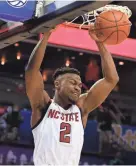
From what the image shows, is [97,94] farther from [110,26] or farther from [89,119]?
[89,119]

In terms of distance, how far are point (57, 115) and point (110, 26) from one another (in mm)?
803

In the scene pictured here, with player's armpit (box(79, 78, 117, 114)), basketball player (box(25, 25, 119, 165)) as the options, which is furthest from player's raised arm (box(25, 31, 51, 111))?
player's armpit (box(79, 78, 117, 114))

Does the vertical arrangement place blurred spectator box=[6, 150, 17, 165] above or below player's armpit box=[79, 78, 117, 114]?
below

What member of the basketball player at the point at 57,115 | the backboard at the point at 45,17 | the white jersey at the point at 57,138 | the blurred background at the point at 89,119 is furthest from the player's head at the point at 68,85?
the blurred background at the point at 89,119

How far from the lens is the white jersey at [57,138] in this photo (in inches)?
132

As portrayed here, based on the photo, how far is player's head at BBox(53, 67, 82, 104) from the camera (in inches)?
138

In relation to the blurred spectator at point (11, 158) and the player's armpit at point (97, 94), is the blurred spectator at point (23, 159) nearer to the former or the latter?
the blurred spectator at point (11, 158)

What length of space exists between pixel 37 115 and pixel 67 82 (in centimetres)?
34

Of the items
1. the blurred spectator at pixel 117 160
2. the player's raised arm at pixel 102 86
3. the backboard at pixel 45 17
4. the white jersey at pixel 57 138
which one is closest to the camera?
the backboard at pixel 45 17

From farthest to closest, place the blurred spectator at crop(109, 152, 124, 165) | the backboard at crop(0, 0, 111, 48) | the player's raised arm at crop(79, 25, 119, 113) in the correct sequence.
→ the blurred spectator at crop(109, 152, 124, 165) < the player's raised arm at crop(79, 25, 119, 113) < the backboard at crop(0, 0, 111, 48)

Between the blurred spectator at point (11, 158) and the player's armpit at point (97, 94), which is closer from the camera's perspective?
the player's armpit at point (97, 94)

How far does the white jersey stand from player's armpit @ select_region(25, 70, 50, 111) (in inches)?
3.4

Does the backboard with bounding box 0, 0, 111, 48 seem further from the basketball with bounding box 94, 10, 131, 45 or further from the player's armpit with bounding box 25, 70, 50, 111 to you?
the basketball with bounding box 94, 10, 131, 45

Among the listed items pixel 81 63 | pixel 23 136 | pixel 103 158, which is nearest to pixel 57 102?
pixel 23 136
